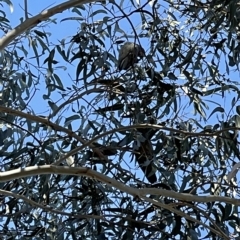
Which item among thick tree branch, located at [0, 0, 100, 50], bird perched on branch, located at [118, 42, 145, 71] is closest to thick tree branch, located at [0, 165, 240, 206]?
thick tree branch, located at [0, 0, 100, 50]

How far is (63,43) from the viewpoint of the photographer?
3.10 meters

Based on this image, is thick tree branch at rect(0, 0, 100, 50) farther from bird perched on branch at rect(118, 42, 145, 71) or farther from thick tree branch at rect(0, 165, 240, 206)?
bird perched on branch at rect(118, 42, 145, 71)

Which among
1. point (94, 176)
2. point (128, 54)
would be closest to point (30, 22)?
point (94, 176)

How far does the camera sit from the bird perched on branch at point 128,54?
305 centimetres

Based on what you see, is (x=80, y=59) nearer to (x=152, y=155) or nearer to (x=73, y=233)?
(x=152, y=155)

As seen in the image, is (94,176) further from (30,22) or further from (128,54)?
(128,54)

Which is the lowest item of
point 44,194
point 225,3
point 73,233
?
point 73,233

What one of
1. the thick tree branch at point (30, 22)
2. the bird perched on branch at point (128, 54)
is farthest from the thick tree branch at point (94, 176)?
the bird perched on branch at point (128, 54)

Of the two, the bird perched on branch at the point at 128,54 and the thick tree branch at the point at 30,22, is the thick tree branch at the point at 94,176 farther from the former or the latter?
the bird perched on branch at the point at 128,54

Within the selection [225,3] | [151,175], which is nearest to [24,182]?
[151,175]

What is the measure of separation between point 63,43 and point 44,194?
23.7 inches

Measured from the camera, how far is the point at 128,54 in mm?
3076

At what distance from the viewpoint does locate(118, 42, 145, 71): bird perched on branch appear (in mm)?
3053

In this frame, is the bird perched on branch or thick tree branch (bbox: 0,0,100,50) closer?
thick tree branch (bbox: 0,0,100,50)
